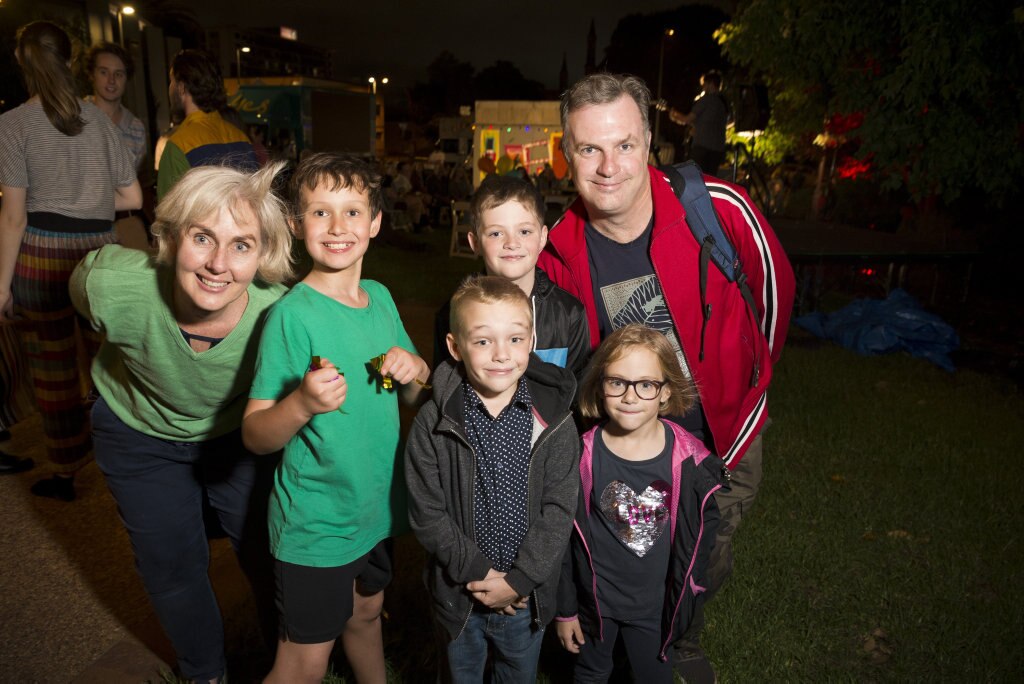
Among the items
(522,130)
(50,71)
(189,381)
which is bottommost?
(189,381)

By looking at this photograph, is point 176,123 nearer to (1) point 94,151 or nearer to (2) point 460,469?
(1) point 94,151

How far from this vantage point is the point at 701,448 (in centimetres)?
243

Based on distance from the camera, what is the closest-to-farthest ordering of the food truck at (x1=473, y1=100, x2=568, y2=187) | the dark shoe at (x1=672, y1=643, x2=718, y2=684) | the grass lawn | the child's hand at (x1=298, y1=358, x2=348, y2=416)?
the child's hand at (x1=298, y1=358, x2=348, y2=416), the dark shoe at (x1=672, y1=643, x2=718, y2=684), the grass lawn, the food truck at (x1=473, y1=100, x2=568, y2=187)

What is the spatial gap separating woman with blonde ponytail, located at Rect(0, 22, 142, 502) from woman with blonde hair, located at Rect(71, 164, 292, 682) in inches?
68.8

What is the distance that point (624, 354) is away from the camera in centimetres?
230

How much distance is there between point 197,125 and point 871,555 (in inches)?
180

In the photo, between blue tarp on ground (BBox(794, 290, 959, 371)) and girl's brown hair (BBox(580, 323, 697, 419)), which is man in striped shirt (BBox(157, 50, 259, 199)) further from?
blue tarp on ground (BBox(794, 290, 959, 371))

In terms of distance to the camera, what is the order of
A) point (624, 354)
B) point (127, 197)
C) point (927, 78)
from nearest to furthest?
1. point (624, 354)
2. point (127, 197)
3. point (927, 78)

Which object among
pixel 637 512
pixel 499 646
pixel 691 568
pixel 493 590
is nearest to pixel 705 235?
pixel 637 512

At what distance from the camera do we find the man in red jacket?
250cm

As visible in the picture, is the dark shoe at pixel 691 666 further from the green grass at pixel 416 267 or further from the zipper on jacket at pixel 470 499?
the green grass at pixel 416 267

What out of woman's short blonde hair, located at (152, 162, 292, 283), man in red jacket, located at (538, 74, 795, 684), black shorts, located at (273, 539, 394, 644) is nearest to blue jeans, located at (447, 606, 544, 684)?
black shorts, located at (273, 539, 394, 644)

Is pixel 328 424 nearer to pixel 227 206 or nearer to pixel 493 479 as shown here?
pixel 493 479

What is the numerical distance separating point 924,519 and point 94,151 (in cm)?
531
